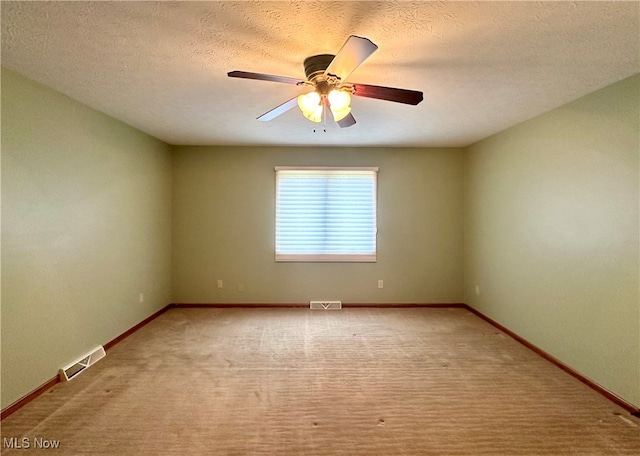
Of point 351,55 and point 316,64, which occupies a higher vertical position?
point 316,64

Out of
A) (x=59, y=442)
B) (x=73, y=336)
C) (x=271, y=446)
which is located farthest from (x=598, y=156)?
(x=73, y=336)

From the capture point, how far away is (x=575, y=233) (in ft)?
9.14

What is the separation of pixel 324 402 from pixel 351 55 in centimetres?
230

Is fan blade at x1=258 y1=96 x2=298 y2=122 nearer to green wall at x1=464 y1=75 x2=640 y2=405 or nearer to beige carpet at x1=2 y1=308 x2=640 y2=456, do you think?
beige carpet at x1=2 y1=308 x2=640 y2=456

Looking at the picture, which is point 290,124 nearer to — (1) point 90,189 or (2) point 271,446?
(1) point 90,189

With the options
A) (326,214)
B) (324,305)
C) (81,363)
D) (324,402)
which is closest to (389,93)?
(324,402)

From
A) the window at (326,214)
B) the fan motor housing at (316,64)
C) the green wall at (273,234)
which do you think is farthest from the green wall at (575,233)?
the fan motor housing at (316,64)

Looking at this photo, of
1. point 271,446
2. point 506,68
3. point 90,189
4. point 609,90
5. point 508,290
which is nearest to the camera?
point 271,446

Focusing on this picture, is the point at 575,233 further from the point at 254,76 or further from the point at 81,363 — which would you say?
the point at 81,363

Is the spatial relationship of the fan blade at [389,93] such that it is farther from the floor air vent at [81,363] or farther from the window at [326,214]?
the floor air vent at [81,363]

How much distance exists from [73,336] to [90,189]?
1.37 metres

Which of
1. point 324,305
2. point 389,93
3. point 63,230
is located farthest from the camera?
point 324,305

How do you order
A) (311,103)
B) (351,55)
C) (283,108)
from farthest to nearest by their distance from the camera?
1. (283,108)
2. (311,103)
3. (351,55)

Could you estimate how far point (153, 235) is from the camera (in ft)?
14.0
